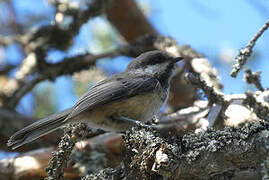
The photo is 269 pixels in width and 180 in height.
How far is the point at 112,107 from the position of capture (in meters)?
4.01

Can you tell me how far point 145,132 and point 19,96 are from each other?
124 inches

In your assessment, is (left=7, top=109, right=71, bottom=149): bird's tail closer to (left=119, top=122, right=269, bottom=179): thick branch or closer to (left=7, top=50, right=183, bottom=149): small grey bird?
(left=7, top=50, right=183, bottom=149): small grey bird

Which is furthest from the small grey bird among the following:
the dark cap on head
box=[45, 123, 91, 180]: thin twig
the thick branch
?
the thick branch

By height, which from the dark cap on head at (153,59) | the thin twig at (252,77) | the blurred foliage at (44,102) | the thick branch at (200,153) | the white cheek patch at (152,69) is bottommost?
the thick branch at (200,153)

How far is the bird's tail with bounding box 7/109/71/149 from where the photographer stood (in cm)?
377

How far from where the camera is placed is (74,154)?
4508 mm

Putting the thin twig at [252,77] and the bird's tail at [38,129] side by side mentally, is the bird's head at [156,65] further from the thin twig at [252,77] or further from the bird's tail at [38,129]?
the bird's tail at [38,129]

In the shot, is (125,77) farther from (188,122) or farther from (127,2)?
(127,2)

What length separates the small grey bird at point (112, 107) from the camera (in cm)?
383

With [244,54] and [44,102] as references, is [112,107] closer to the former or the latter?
[244,54]

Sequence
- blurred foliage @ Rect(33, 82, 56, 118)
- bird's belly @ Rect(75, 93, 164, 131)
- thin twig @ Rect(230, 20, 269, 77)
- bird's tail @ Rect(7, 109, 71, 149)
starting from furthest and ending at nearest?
blurred foliage @ Rect(33, 82, 56, 118) < bird's belly @ Rect(75, 93, 164, 131) < bird's tail @ Rect(7, 109, 71, 149) < thin twig @ Rect(230, 20, 269, 77)

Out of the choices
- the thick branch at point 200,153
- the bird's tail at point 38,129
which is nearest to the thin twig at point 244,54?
the thick branch at point 200,153

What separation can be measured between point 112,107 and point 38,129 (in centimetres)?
71

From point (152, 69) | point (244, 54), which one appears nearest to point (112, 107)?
point (152, 69)
